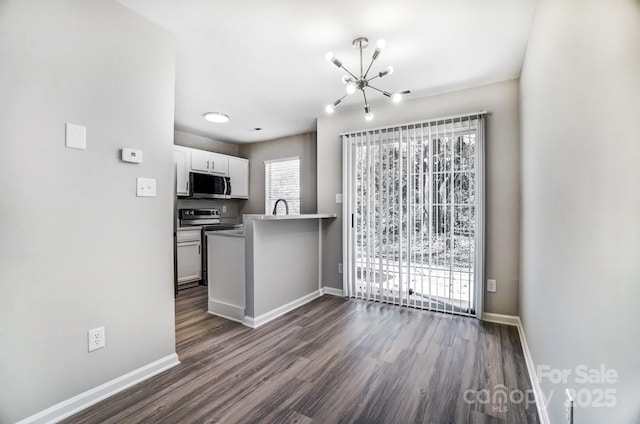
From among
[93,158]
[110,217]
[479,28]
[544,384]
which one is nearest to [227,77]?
[93,158]

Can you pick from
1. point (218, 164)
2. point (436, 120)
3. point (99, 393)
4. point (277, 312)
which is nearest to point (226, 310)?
point (277, 312)

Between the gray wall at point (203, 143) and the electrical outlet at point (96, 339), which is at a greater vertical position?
the gray wall at point (203, 143)

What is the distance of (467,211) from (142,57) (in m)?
3.14

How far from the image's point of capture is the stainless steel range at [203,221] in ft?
15.1

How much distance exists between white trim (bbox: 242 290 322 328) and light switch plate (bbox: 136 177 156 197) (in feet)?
5.09

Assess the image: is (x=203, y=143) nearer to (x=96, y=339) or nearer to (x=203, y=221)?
(x=203, y=221)

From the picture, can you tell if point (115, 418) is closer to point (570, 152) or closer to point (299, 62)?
point (570, 152)

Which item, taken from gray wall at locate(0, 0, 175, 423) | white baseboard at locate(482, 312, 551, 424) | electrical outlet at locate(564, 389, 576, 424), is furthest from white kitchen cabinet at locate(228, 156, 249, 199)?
electrical outlet at locate(564, 389, 576, 424)

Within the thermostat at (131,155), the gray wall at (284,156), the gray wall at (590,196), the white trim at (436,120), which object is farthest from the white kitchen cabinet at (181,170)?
the gray wall at (590,196)

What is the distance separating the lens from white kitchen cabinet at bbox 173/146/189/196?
4383 millimetres

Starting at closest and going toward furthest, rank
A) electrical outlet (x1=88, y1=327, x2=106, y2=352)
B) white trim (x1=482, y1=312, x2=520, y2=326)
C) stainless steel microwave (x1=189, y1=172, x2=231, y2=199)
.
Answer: electrical outlet (x1=88, y1=327, x2=106, y2=352) → white trim (x1=482, y1=312, x2=520, y2=326) → stainless steel microwave (x1=189, y1=172, x2=231, y2=199)

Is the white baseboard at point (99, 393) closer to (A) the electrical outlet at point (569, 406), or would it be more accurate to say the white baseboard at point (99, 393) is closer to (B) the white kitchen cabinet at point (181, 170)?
(A) the electrical outlet at point (569, 406)

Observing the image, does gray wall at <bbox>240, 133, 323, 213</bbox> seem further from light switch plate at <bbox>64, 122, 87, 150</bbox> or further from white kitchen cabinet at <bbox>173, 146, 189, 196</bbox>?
light switch plate at <bbox>64, 122, 87, 150</bbox>

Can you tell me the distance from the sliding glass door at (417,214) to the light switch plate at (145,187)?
229 centimetres
